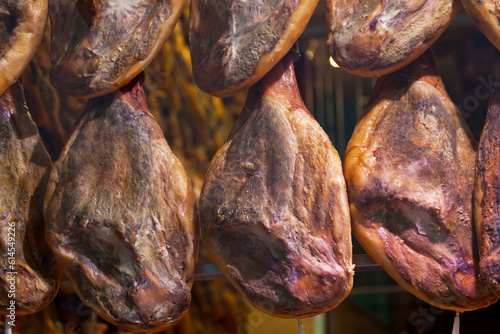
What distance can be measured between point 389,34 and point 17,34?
0.78 m

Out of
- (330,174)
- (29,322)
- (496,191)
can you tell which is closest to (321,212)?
(330,174)

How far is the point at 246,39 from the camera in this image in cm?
103

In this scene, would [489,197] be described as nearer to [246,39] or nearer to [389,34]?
[389,34]

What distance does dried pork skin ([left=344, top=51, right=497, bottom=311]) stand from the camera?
98 cm

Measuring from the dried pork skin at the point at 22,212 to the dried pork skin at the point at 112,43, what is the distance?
15 centimetres

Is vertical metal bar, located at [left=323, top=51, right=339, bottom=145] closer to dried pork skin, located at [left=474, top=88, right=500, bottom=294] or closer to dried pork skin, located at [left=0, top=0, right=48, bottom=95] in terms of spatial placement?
dried pork skin, located at [left=474, top=88, right=500, bottom=294]

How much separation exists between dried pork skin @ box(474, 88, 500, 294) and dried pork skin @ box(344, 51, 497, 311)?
0.10 ft

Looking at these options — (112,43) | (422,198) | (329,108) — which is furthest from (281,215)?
(112,43)

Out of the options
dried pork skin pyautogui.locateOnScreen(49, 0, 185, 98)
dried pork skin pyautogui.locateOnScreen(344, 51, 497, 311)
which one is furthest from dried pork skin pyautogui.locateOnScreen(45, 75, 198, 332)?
dried pork skin pyautogui.locateOnScreen(344, 51, 497, 311)

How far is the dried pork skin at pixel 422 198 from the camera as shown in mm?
977

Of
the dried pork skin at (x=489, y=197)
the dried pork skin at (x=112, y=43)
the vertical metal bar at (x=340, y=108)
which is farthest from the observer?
the vertical metal bar at (x=340, y=108)

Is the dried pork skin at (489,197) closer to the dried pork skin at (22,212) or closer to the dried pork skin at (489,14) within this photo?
the dried pork skin at (489,14)

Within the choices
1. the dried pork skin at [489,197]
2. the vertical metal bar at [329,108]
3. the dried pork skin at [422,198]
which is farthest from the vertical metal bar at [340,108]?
the dried pork skin at [489,197]

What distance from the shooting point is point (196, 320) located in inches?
55.0
